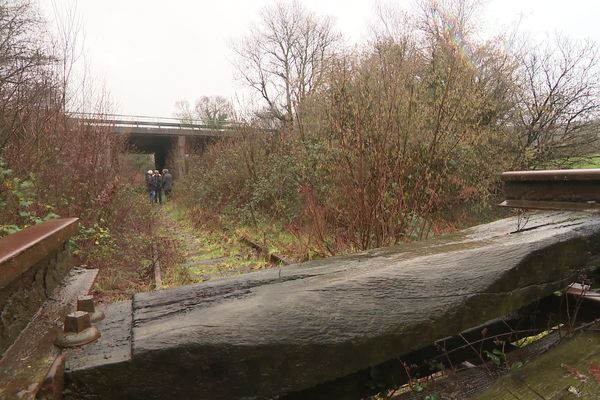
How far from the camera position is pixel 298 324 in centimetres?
115

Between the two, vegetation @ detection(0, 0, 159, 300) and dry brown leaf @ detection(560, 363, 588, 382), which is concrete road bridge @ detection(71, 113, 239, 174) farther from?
dry brown leaf @ detection(560, 363, 588, 382)

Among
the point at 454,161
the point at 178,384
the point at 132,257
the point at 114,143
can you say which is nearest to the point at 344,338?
the point at 178,384

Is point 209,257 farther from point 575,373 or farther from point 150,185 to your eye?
point 150,185

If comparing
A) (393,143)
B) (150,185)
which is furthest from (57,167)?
(150,185)

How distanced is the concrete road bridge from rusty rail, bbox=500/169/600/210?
713 cm

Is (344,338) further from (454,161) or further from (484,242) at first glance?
(454,161)

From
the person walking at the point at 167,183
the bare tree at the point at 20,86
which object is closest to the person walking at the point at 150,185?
the person walking at the point at 167,183

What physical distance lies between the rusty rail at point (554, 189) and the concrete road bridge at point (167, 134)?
23.4 feet

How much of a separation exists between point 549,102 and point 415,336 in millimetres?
12228

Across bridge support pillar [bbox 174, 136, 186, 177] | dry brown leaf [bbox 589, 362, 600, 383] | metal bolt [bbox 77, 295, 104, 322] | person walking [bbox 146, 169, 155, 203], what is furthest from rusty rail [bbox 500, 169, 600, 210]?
person walking [bbox 146, 169, 155, 203]

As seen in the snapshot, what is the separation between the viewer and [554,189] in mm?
2408

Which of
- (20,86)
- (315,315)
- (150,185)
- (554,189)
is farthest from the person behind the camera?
(150,185)

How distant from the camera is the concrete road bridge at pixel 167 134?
8.20 meters

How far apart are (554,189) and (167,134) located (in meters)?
26.8
